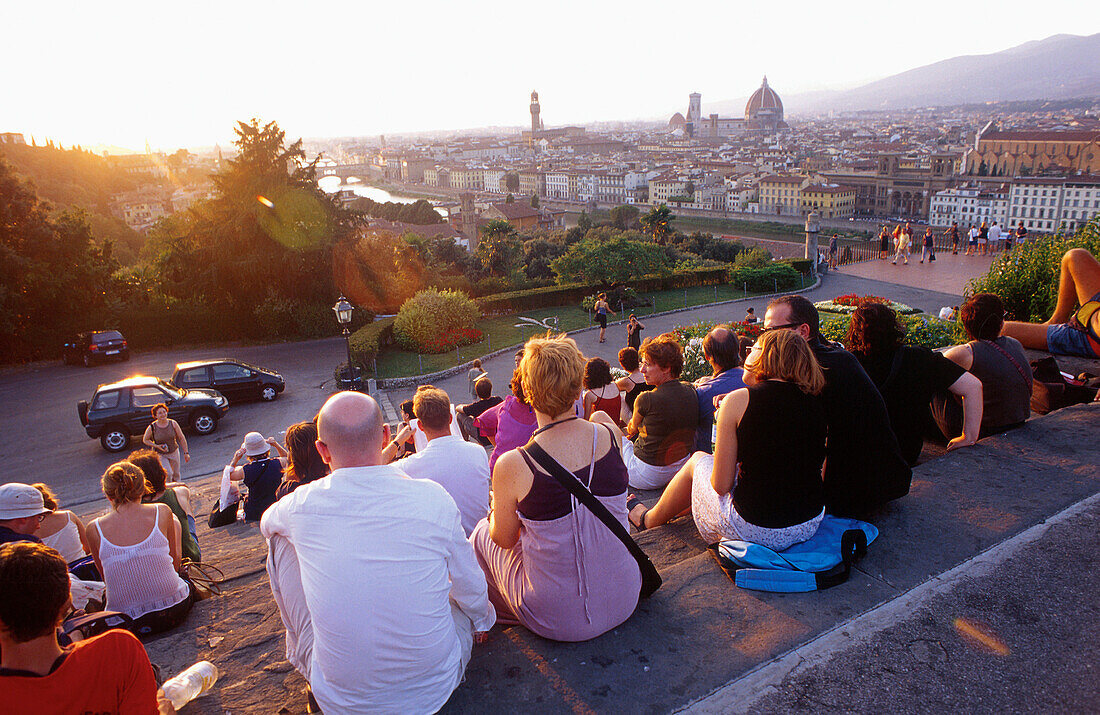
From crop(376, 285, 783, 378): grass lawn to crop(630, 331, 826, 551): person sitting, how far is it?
548 inches

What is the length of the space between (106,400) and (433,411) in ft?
37.0

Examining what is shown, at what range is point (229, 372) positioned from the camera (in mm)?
14367

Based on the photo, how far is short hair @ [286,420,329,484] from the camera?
3.77 metres

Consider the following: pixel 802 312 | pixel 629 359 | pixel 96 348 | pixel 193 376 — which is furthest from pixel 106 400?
pixel 802 312

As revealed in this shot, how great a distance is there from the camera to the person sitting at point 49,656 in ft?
6.01

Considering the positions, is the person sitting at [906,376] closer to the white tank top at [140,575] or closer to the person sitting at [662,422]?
the person sitting at [662,422]

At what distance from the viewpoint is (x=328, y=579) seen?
2.07 meters

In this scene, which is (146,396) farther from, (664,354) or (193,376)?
(664,354)

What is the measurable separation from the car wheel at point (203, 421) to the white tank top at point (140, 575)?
1041cm

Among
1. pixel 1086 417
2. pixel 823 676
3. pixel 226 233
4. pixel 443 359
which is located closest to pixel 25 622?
pixel 823 676

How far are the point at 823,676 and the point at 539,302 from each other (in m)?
22.2

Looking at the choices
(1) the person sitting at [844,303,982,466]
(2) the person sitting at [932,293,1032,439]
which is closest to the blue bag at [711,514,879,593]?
(1) the person sitting at [844,303,982,466]

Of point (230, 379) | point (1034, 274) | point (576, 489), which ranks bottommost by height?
point (230, 379)

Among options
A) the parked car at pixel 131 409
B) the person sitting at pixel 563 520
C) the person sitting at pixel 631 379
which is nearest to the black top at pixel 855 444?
the person sitting at pixel 563 520
